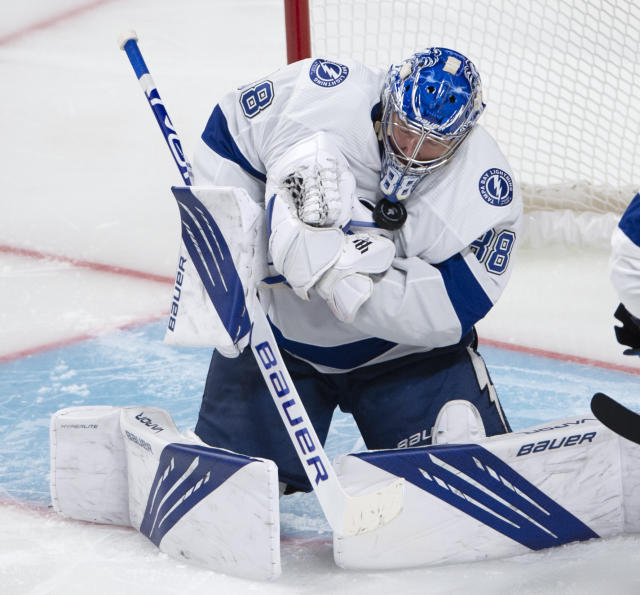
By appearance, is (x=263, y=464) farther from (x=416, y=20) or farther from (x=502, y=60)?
(x=502, y=60)

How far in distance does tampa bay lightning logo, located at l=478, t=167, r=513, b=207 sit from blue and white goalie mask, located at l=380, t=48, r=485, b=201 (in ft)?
0.29

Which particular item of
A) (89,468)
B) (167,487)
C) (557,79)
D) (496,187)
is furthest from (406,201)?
(557,79)

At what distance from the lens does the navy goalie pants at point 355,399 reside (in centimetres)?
236

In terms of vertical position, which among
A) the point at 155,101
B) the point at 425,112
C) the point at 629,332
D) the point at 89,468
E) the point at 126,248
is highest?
the point at 425,112

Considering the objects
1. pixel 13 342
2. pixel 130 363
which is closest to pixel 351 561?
pixel 130 363

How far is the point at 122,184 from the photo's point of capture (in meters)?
4.27

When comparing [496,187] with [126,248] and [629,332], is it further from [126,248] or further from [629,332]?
[126,248]

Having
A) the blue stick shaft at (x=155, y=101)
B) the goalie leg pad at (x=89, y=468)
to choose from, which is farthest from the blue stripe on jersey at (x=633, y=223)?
the goalie leg pad at (x=89, y=468)

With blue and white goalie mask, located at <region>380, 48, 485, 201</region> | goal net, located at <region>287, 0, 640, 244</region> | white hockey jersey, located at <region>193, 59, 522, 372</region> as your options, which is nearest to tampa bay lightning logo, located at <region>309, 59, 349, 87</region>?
white hockey jersey, located at <region>193, 59, 522, 372</region>

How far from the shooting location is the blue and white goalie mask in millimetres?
2059

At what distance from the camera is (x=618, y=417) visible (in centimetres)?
190

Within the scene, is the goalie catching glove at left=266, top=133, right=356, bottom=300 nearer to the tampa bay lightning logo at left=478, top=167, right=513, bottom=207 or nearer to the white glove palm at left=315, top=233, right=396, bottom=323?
the white glove palm at left=315, top=233, right=396, bottom=323

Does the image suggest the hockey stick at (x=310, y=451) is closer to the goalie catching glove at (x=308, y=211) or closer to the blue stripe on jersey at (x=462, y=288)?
the goalie catching glove at (x=308, y=211)

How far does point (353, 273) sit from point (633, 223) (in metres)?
0.52
